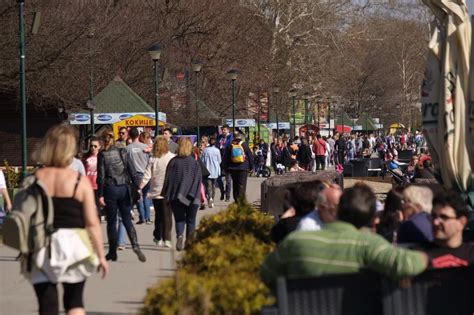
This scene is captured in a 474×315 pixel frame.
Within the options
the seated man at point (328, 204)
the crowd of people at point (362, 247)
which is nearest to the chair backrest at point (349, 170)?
the seated man at point (328, 204)

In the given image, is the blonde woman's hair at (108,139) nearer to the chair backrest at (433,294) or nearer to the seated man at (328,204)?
the seated man at (328,204)

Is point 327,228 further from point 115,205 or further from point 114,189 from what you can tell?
point 115,205

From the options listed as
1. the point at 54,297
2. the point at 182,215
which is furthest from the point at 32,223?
the point at 182,215

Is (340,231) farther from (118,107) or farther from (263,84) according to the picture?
(263,84)

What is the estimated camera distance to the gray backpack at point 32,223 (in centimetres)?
795

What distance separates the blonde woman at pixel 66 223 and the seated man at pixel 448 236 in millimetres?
2122

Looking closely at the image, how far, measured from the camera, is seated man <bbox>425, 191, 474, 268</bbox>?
22.8 ft

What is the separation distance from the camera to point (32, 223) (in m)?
7.94

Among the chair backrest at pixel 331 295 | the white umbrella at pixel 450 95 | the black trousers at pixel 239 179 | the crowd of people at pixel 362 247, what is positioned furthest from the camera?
the black trousers at pixel 239 179

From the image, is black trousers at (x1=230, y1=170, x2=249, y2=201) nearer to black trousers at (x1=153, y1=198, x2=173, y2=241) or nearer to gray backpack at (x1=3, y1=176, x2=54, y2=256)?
black trousers at (x1=153, y1=198, x2=173, y2=241)

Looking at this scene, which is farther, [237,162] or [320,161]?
[320,161]

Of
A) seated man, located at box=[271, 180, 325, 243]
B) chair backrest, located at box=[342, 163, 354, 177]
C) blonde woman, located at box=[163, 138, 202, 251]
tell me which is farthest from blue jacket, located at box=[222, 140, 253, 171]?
chair backrest, located at box=[342, 163, 354, 177]

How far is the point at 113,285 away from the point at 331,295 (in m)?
7.13

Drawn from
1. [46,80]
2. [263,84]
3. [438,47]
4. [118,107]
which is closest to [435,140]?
[438,47]
